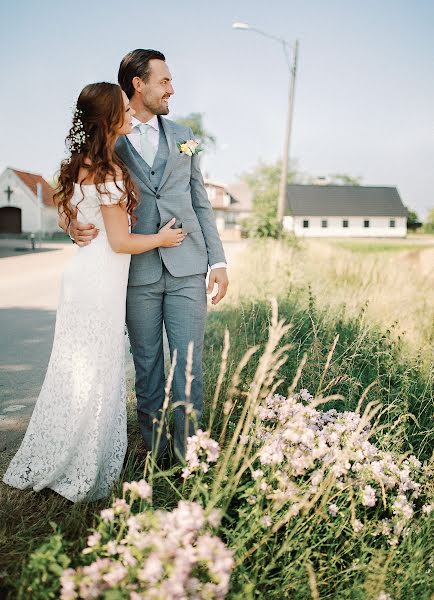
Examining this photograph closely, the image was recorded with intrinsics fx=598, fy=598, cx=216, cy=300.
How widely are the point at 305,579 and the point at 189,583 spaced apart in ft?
2.70

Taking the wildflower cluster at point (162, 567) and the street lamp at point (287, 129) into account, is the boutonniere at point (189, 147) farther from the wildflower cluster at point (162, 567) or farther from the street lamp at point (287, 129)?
the street lamp at point (287, 129)

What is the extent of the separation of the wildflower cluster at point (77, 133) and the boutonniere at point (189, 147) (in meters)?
0.58

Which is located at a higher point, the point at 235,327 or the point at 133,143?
the point at 133,143

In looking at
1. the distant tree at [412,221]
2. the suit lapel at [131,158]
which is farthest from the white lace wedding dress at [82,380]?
the distant tree at [412,221]

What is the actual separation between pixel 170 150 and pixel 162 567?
2.27m

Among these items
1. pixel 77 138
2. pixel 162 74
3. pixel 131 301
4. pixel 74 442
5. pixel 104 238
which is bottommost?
pixel 74 442

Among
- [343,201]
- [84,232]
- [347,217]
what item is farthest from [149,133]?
[343,201]

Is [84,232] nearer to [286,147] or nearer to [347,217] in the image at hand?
[286,147]

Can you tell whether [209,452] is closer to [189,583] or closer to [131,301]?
[189,583]

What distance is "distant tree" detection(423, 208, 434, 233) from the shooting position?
7809cm

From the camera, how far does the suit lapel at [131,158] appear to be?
329cm

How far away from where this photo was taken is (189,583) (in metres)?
1.74

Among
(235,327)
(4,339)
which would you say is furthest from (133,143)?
(4,339)

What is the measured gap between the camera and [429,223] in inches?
3184
